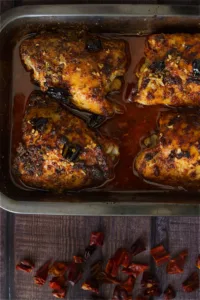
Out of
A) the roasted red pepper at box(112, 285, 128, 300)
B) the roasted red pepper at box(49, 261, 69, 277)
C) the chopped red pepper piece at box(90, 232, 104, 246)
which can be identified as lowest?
the roasted red pepper at box(112, 285, 128, 300)

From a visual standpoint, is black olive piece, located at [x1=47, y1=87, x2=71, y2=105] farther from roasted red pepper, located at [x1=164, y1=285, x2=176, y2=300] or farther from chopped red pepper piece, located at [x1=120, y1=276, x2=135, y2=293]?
roasted red pepper, located at [x1=164, y1=285, x2=176, y2=300]

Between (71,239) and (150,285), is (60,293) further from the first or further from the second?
(150,285)

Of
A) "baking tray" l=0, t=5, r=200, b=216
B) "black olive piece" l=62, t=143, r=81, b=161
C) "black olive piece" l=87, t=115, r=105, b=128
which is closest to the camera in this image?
"baking tray" l=0, t=5, r=200, b=216

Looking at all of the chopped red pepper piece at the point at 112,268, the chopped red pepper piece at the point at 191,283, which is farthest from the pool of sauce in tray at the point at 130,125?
the chopped red pepper piece at the point at 191,283

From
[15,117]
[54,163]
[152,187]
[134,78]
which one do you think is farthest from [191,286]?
[15,117]

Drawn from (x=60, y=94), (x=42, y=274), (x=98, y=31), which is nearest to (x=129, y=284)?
(x=42, y=274)

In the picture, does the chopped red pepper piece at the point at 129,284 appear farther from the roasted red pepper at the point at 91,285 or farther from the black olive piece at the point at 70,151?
the black olive piece at the point at 70,151

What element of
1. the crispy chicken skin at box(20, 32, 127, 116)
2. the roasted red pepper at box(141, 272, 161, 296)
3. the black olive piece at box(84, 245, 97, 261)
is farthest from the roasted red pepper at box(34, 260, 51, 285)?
the crispy chicken skin at box(20, 32, 127, 116)
